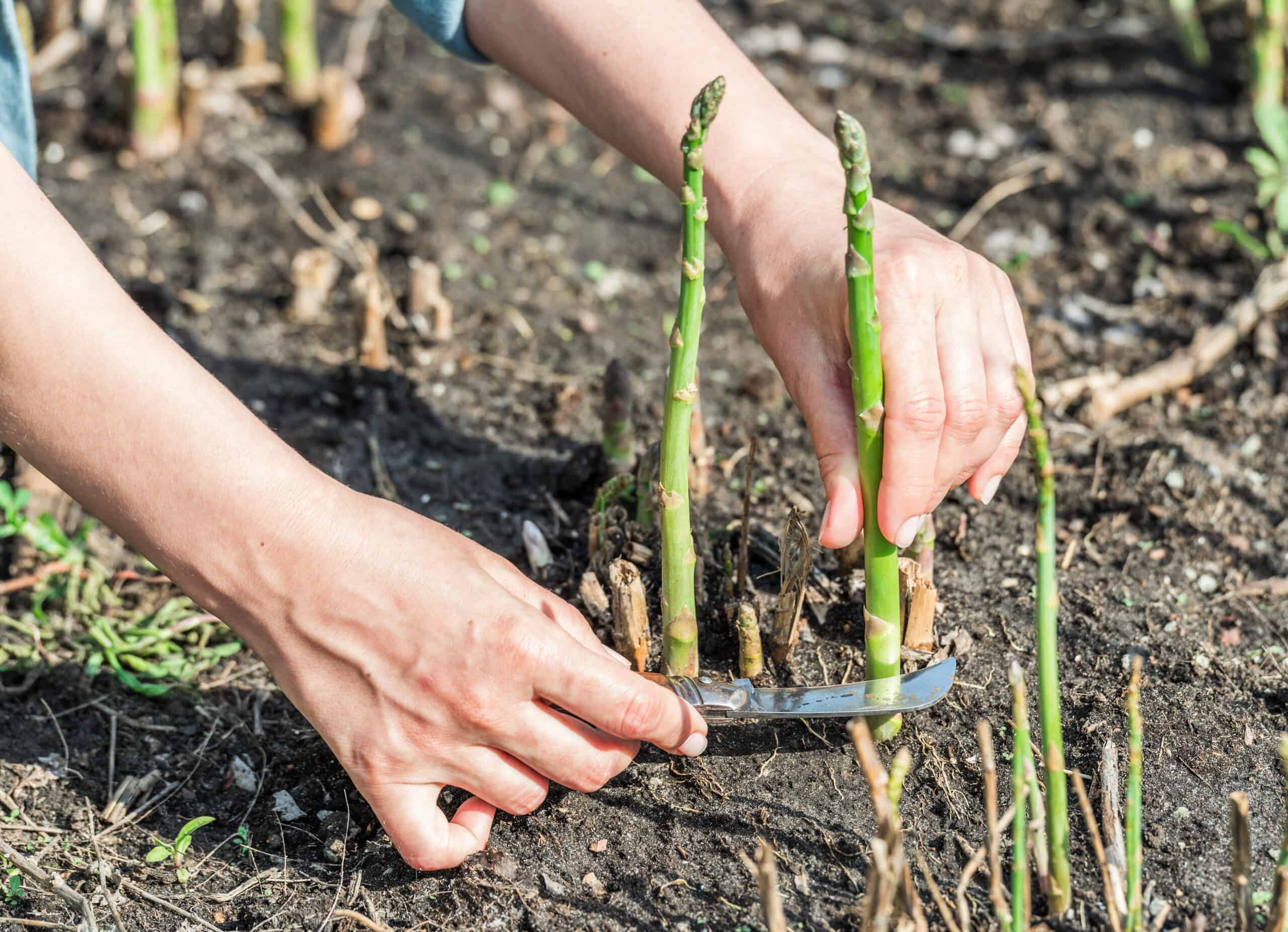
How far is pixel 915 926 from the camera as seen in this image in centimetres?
128

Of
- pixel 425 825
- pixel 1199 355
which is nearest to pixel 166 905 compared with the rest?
pixel 425 825

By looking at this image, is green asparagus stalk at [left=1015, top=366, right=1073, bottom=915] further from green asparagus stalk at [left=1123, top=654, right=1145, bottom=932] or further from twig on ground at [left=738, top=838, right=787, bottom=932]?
twig on ground at [left=738, top=838, right=787, bottom=932]

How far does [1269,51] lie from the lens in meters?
2.92

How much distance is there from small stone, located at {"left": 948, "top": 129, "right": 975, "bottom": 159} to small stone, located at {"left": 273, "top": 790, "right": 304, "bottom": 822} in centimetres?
237

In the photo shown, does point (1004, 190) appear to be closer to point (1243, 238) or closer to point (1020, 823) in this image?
point (1243, 238)

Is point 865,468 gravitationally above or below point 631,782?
above

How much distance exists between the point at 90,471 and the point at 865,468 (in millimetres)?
873

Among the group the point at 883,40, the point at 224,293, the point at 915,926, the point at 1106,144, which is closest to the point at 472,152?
the point at 224,293

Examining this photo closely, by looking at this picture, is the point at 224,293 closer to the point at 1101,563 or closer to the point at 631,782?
the point at 631,782

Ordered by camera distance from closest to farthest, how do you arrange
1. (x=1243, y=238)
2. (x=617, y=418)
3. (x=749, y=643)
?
(x=749, y=643), (x=617, y=418), (x=1243, y=238)

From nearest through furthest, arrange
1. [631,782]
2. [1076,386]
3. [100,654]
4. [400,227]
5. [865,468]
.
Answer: [865,468], [631,782], [100,654], [1076,386], [400,227]

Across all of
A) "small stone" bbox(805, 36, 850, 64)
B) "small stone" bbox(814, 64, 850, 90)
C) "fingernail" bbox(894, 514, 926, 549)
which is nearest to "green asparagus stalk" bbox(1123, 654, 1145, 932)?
"fingernail" bbox(894, 514, 926, 549)

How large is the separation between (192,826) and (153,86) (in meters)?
2.16

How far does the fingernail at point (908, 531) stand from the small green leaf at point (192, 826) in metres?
0.98
